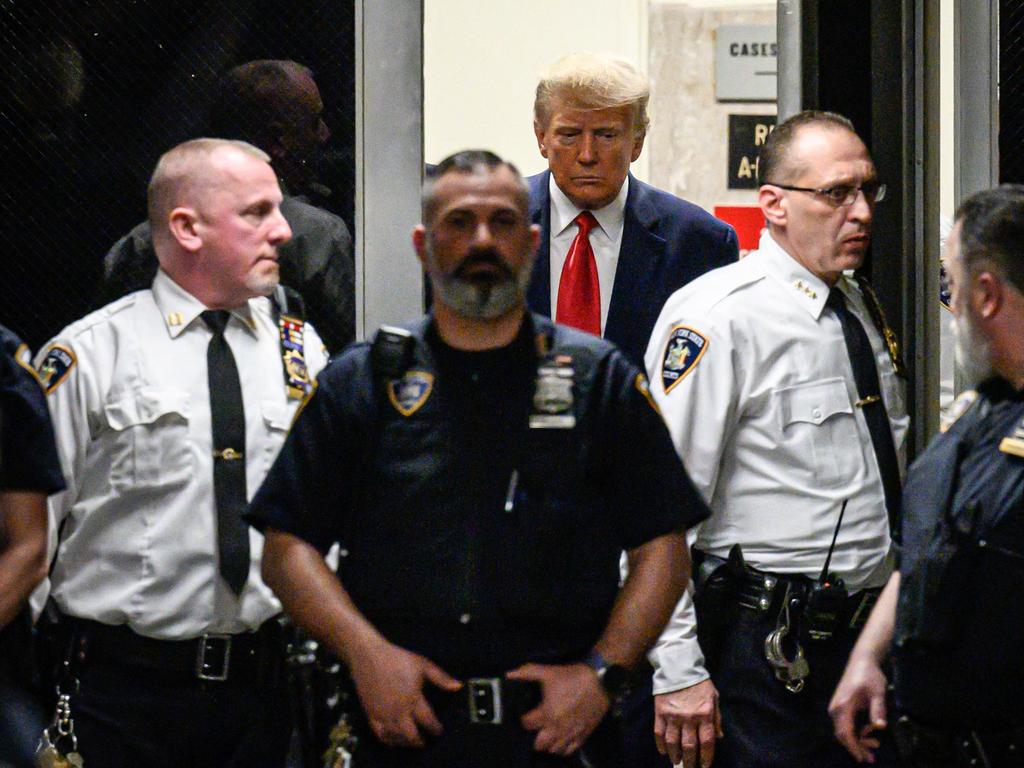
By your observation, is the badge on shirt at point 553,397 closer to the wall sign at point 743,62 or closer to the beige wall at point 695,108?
the beige wall at point 695,108

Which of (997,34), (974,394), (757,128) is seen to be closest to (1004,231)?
(974,394)

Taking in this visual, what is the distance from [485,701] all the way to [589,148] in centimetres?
144

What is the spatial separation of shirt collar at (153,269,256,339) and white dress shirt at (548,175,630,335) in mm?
741

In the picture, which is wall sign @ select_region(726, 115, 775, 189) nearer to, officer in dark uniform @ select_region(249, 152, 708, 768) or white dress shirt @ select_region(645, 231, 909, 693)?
white dress shirt @ select_region(645, 231, 909, 693)

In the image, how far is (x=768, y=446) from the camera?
9.71ft

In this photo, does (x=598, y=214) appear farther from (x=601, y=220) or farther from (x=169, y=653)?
(x=169, y=653)

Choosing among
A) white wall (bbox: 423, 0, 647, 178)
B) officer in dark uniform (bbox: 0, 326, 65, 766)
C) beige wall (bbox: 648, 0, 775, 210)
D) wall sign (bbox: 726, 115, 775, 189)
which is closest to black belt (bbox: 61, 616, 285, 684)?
officer in dark uniform (bbox: 0, 326, 65, 766)

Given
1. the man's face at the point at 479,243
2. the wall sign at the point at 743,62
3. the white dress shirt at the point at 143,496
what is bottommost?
the white dress shirt at the point at 143,496

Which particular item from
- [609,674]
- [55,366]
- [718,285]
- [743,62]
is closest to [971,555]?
[609,674]

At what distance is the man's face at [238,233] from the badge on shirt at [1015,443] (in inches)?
50.8

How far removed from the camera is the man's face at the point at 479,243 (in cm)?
229

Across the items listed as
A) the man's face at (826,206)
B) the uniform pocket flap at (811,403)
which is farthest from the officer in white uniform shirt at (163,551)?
the man's face at (826,206)

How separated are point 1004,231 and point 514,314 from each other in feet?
2.50

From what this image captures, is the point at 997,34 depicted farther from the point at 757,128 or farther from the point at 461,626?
the point at 757,128
